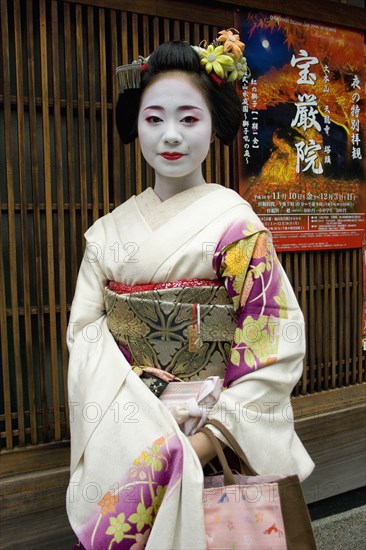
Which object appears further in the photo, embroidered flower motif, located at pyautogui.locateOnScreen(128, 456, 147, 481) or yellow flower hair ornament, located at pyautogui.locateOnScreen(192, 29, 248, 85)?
yellow flower hair ornament, located at pyautogui.locateOnScreen(192, 29, 248, 85)

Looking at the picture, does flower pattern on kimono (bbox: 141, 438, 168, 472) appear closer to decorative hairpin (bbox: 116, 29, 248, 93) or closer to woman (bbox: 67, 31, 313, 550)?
woman (bbox: 67, 31, 313, 550)

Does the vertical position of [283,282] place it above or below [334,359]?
above

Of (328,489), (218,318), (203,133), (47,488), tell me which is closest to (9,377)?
(47,488)

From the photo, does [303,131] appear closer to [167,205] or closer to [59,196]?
[59,196]

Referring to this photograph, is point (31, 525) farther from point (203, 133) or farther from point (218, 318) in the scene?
point (203, 133)

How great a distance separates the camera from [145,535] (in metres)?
1.63

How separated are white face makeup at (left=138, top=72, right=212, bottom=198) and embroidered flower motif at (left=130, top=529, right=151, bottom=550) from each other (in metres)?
1.09

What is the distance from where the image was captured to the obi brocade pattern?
1775mm

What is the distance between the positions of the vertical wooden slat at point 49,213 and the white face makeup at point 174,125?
1.07 m

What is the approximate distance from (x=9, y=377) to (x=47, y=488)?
59 centimetres

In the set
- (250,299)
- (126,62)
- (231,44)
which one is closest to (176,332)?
(250,299)

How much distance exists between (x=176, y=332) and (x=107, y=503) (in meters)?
0.54

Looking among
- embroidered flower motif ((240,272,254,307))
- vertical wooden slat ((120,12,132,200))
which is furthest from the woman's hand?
vertical wooden slat ((120,12,132,200))

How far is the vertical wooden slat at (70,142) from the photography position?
2.84m
